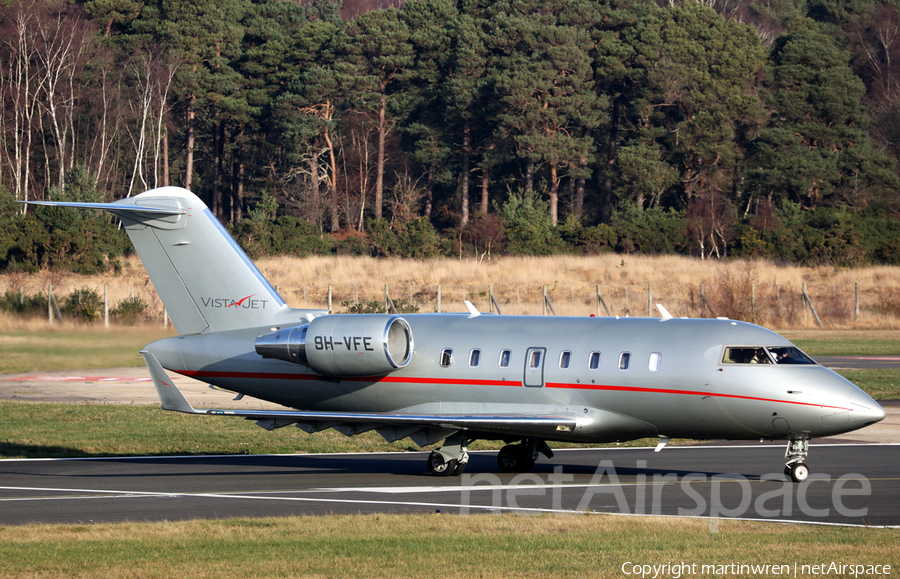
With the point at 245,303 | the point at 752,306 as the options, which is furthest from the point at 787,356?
the point at 752,306

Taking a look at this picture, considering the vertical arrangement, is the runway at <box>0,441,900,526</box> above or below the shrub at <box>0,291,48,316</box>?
below

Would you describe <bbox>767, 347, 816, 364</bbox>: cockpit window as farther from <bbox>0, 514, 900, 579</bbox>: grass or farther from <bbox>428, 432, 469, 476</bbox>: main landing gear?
<bbox>428, 432, 469, 476</bbox>: main landing gear

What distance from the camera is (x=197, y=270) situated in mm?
23078

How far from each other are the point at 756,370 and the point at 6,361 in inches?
855

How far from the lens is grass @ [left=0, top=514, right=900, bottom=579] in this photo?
12.9 m

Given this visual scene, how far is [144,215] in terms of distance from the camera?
23.1 metres

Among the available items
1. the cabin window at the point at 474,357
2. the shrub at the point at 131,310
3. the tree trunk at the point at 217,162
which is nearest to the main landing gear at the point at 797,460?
the cabin window at the point at 474,357

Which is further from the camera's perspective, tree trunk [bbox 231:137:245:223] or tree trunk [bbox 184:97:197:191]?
tree trunk [bbox 231:137:245:223]

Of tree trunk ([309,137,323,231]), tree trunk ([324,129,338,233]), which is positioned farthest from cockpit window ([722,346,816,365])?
tree trunk ([324,129,338,233])

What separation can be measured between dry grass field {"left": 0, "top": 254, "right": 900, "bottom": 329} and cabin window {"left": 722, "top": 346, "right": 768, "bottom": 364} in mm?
35562

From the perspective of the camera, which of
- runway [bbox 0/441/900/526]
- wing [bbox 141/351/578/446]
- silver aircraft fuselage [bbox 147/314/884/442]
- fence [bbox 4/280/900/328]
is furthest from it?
fence [bbox 4/280/900/328]

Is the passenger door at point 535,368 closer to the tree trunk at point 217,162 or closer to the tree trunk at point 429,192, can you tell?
the tree trunk at point 429,192

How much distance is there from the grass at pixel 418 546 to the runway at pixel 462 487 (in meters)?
1.18

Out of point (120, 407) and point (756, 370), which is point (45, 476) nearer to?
point (120, 407)
